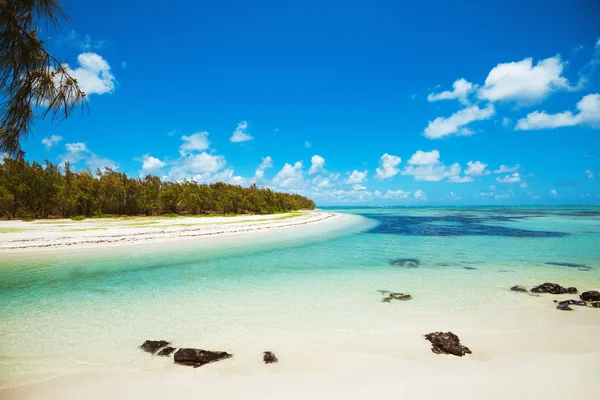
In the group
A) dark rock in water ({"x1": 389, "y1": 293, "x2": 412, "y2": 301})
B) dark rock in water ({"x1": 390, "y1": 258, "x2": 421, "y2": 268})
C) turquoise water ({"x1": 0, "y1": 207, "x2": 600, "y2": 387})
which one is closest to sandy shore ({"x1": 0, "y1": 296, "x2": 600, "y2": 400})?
turquoise water ({"x1": 0, "y1": 207, "x2": 600, "y2": 387})

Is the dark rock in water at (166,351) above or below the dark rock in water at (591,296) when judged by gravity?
below

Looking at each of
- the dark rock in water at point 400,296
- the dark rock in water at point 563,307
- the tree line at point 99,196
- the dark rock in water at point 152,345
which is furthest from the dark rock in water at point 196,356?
the tree line at point 99,196

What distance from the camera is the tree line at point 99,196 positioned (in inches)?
1837

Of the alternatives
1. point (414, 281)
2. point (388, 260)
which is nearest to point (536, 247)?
point (388, 260)

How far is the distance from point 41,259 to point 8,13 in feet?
65.2

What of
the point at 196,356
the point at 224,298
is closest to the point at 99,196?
the point at 224,298

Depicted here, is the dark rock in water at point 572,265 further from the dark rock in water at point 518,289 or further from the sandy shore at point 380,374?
the sandy shore at point 380,374

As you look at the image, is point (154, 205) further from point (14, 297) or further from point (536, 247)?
point (536, 247)

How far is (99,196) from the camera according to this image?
52500mm

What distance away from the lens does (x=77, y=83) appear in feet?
15.6

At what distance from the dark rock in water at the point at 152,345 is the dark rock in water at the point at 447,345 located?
6460mm

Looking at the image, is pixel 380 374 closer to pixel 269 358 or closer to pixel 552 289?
pixel 269 358

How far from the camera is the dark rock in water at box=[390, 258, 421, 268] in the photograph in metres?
16.8

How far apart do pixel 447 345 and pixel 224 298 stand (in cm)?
768
